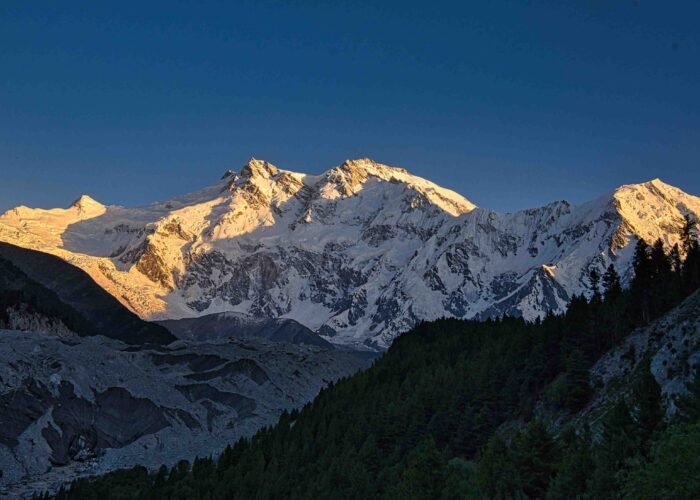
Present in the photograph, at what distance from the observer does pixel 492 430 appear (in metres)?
118

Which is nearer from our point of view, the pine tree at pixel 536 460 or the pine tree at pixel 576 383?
the pine tree at pixel 536 460

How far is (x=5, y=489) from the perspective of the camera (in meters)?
182

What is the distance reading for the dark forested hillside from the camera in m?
71.6

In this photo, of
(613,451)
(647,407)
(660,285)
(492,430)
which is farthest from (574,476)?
(660,285)

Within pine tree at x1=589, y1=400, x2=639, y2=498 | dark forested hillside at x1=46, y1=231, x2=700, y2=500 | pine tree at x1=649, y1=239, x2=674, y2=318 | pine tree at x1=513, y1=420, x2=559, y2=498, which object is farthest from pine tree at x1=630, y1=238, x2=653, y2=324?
pine tree at x1=589, y1=400, x2=639, y2=498

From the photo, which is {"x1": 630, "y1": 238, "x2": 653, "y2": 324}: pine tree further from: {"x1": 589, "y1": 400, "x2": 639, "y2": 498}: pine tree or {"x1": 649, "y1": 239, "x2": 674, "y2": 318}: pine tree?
{"x1": 589, "y1": 400, "x2": 639, "y2": 498}: pine tree

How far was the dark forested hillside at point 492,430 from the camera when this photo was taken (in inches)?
2817

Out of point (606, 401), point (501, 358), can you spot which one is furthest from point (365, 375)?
point (606, 401)

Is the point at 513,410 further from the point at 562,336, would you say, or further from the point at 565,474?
the point at 565,474

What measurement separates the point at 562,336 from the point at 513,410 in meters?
14.1

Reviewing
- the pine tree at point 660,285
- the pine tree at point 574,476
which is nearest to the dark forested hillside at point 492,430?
the pine tree at point 574,476

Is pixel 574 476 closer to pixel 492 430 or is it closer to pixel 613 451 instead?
pixel 613 451

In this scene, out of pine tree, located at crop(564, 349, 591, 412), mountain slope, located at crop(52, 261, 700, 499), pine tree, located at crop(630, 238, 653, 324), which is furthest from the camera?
pine tree, located at crop(630, 238, 653, 324)

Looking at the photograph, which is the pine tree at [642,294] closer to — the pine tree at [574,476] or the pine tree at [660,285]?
the pine tree at [660,285]
